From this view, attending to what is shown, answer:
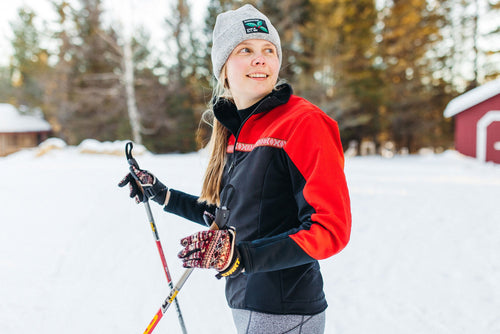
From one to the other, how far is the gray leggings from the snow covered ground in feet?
4.16

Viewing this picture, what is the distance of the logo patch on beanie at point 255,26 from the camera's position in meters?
1.34

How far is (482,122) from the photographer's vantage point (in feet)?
46.6

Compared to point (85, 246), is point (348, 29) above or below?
above

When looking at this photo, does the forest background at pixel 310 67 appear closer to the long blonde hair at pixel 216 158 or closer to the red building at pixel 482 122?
the red building at pixel 482 122

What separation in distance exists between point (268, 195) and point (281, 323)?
43cm

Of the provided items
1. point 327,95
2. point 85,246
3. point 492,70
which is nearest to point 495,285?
point 85,246

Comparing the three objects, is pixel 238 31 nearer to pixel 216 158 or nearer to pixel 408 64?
pixel 216 158

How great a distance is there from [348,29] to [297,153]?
68.8 ft

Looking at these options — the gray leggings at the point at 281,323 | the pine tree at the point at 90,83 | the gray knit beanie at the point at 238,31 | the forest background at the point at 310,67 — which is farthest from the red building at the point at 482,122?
the pine tree at the point at 90,83

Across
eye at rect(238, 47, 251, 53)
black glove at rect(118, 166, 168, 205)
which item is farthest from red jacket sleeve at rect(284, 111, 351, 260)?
black glove at rect(118, 166, 168, 205)

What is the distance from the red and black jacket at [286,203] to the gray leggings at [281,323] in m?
0.02

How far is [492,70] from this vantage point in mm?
22672

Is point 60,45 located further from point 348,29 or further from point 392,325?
point 392,325

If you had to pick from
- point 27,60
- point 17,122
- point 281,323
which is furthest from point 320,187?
point 27,60
